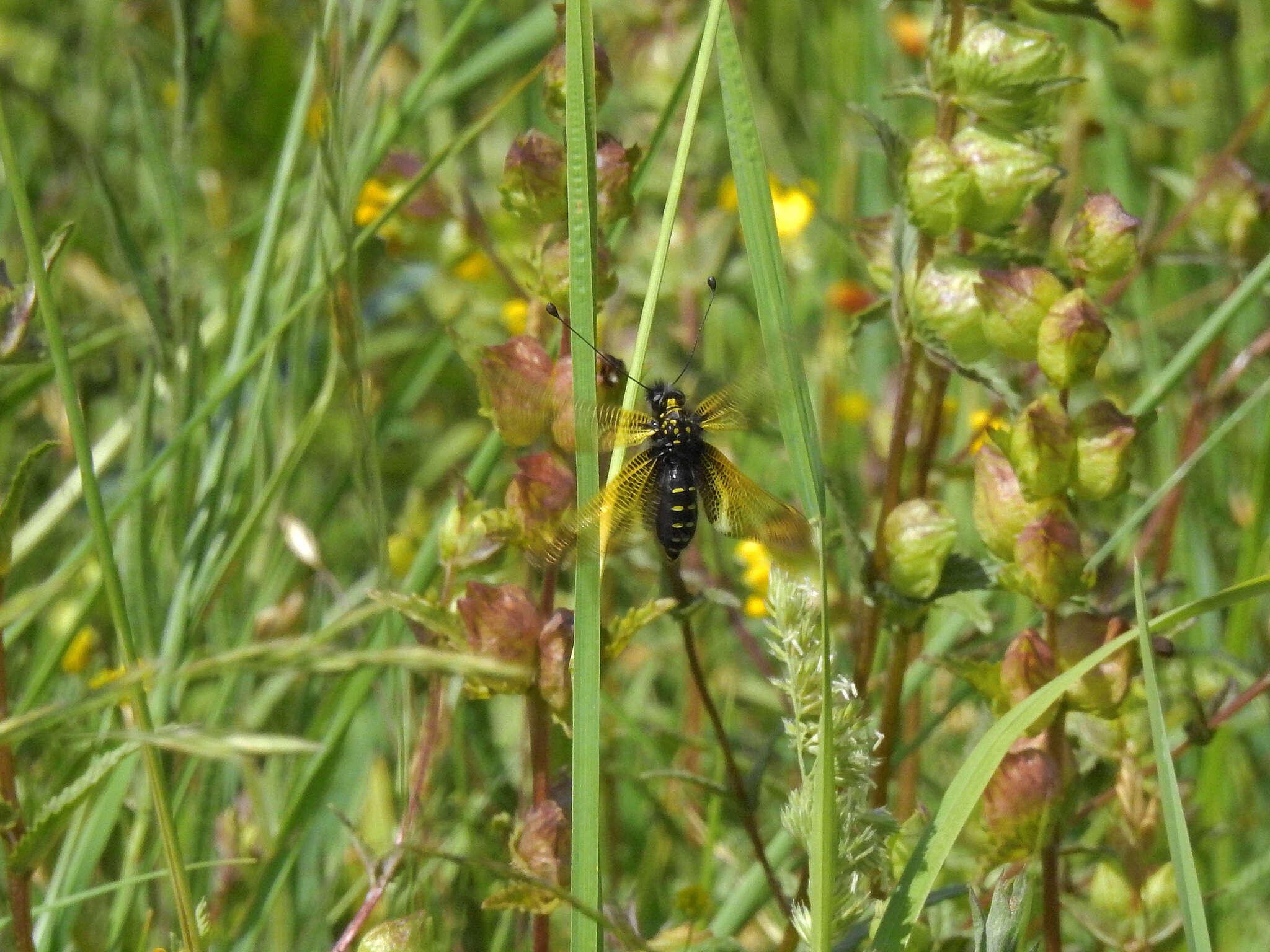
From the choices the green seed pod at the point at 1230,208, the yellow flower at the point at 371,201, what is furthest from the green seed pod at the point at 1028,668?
the yellow flower at the point at 371,201

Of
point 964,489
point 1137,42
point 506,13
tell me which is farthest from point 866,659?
point 1137,42

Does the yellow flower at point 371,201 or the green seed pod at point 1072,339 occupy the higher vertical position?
the green seed pod at point 1072,339

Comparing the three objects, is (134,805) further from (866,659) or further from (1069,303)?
(1069,303)

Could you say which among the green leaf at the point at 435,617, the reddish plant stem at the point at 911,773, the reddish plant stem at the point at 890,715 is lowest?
the reddish plant stem at the point at 911,773

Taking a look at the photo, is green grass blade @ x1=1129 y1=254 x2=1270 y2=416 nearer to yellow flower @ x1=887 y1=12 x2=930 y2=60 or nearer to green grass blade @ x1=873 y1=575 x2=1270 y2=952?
green grass blade @ x1=873 y1=575 x2=1270 y2=952

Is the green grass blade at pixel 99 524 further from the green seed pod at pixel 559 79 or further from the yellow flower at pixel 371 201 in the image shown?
the yellow flower at pixel 371 201
